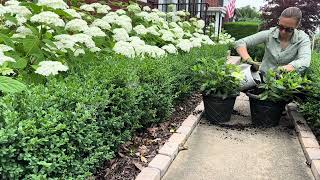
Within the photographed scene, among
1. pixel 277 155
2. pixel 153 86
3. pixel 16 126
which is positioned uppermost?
pixel 16 126

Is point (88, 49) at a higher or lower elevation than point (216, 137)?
higher

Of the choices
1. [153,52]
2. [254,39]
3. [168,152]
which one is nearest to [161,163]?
[168,152]

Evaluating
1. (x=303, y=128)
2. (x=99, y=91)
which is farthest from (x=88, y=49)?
(x=303, y=128)

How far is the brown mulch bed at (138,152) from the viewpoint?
2825mm

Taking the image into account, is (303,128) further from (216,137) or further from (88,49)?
(88,49)

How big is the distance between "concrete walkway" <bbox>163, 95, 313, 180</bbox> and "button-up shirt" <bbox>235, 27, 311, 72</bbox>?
0.84 metres

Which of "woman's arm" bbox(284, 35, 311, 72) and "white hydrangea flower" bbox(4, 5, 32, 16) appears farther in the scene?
"woman's arm" bbox(284, 35, 311, 72)

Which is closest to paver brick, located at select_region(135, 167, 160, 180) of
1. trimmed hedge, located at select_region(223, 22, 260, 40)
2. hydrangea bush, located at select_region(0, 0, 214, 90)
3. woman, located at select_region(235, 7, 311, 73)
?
hydrangea bush, located at select_region(0, 0, 214, 90)

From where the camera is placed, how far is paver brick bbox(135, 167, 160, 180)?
8.93 feet

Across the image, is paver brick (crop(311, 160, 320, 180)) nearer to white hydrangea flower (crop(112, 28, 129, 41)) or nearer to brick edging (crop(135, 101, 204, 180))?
brick edging (crop(135, 101, 204, 180))

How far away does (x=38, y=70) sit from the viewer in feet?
8.05

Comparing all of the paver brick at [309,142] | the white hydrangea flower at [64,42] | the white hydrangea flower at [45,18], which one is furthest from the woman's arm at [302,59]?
the white hydrangea flower at [45,18]

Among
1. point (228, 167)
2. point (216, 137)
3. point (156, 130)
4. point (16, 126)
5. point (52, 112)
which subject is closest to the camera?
point (16, 126)

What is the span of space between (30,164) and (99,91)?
94 cm
